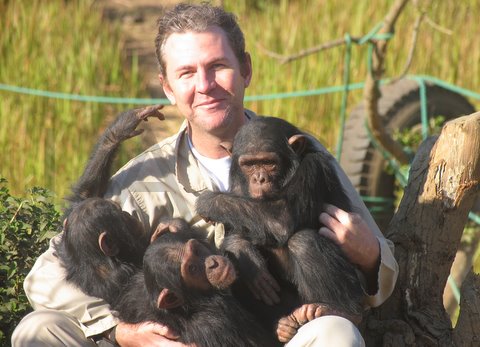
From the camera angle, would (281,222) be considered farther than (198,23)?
No

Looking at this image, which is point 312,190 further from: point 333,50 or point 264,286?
point 333,50

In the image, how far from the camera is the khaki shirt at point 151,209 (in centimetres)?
396

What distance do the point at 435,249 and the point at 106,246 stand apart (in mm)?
1553

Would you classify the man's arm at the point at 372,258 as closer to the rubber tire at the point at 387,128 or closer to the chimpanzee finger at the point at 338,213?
the chimpanzee finger at the point at 338,213

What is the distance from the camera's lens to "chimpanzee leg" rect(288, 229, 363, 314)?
148 inches

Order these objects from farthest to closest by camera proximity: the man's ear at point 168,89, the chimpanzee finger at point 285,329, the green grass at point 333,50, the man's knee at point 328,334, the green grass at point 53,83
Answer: the green grass at point 333,50 → the green grass at point 53,83 → the man's ear at point 168,89 → the chimpanzee finger at point 285,329 → the man's knee at point 328,334

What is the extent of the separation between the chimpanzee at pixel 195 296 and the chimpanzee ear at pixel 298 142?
542 mm

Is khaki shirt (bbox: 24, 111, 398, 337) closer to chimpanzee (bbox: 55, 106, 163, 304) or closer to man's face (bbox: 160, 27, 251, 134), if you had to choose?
chimpanzee (bbox: 55, 106, 163, 304)

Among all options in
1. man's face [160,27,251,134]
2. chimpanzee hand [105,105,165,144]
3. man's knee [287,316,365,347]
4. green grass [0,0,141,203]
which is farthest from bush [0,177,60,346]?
green grass [0,0,141,203]

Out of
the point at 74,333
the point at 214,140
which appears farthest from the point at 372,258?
the point at 74,333

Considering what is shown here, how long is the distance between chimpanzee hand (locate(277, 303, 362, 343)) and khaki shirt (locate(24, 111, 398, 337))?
0.34 m

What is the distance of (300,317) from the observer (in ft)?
12.1

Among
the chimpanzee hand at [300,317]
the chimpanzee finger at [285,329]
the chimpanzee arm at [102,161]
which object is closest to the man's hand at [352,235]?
the chimpanzee hand at [300,317]

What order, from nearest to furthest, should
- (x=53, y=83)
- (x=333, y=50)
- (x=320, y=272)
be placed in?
(x=320, y=272) → (x=53, y=83) → (x=333, y=50)
